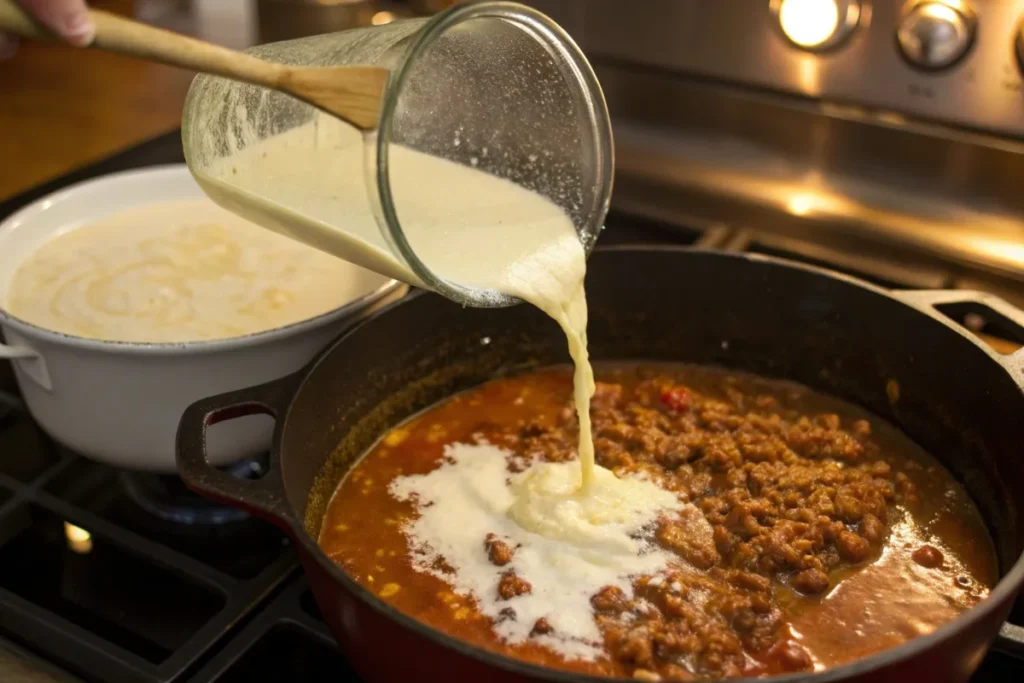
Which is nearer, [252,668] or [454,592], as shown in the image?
[252,668]

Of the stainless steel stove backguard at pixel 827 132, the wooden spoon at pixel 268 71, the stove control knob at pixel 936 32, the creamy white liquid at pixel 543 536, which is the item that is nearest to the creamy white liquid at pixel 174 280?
the creamy white liquid at pixel 543 536

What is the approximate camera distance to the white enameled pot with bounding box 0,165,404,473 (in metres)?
1.23

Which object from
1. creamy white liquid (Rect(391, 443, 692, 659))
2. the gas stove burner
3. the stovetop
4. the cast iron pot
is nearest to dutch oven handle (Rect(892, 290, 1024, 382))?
the cast iron pot

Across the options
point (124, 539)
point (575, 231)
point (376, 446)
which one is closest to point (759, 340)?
point (575, 231)

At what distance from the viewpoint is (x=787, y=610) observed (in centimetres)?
124

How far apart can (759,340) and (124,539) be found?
40.2 inches

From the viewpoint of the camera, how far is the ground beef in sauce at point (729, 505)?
3.87ft

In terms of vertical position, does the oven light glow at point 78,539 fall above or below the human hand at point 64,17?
below

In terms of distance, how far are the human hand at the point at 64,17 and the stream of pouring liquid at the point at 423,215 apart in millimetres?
271

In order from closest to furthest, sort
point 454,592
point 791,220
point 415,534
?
point 454,592, point 415,534, point 791,220

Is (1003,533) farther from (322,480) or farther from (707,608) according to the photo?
(322,480)

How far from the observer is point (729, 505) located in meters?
1.39

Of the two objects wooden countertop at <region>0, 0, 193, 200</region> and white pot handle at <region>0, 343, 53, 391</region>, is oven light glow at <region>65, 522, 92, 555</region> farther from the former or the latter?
wooden countertop at <region>0, 0, 193, 200</region>

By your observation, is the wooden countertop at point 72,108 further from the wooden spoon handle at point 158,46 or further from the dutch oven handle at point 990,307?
the dutch oven handle at point 990,307
